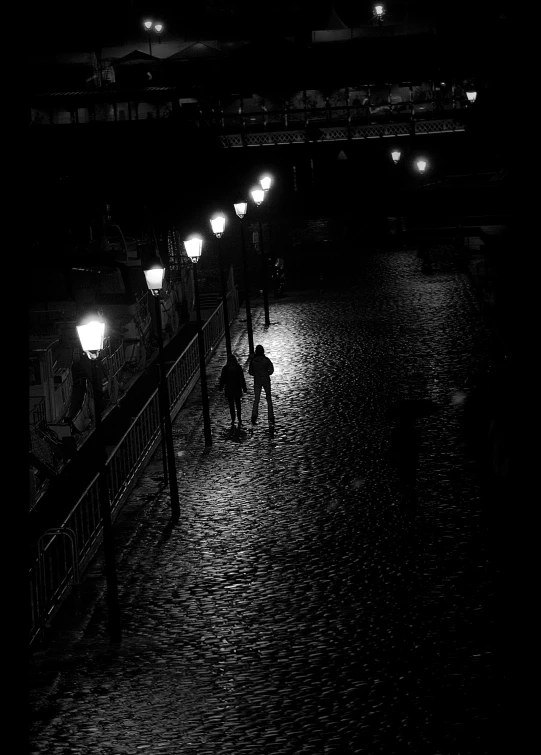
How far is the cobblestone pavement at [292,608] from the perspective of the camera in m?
10.0

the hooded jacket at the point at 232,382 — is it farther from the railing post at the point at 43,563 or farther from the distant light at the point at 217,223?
the railing post at the point at 43,563

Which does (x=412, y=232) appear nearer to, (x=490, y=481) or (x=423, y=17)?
(x=490, y=481)

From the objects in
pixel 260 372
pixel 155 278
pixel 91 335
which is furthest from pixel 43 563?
pixel 260 372

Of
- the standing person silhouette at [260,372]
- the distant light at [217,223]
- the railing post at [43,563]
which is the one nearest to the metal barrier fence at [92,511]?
the railing post at [43,563]

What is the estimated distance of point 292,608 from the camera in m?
12.7

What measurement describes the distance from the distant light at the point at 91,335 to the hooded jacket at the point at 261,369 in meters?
8.49

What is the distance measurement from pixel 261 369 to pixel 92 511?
21.5 feet

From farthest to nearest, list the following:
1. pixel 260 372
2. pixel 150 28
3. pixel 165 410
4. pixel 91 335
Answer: pixel 150 28, pixel 260 372, pixel 165 410, pixel 91 335

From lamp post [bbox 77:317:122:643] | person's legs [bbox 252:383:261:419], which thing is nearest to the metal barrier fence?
lamp post [bbox 77:317:122:643]

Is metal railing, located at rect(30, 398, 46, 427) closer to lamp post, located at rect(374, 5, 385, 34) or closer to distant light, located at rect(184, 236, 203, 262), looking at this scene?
distant light, located at rect(184, 236, 203, 262)

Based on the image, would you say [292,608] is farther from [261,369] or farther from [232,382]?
[261,369]

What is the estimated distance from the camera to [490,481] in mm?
16641

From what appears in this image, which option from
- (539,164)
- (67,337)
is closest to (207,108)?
(67,337)

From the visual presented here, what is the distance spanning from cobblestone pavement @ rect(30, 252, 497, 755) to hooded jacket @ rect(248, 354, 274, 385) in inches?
32.8
